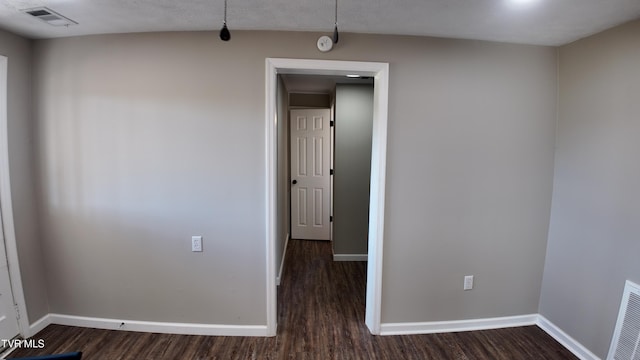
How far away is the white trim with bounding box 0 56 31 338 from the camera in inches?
72.9

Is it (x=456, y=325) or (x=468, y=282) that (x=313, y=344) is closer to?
(x=456, y=325)

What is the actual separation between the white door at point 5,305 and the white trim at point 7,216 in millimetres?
20

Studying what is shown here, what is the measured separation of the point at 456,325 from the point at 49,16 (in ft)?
12.1

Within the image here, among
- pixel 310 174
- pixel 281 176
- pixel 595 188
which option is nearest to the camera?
pixel 595 188

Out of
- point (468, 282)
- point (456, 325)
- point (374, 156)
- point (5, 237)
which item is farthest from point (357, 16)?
point (5, 237)

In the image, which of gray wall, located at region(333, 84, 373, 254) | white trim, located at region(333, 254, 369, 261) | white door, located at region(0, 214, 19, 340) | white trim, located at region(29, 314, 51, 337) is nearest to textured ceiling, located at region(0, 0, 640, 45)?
→ gray wall, located at region(333, 84, 373, 254)

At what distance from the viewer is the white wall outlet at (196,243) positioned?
2031 millimetres

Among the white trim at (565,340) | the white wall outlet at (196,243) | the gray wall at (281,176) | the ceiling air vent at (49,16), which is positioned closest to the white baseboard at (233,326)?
the white trim at (565,340)

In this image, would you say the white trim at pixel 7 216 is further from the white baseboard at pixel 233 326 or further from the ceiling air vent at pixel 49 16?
the ceiling air vent at pixel 49 16

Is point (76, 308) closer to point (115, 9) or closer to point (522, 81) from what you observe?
point (115, 9)

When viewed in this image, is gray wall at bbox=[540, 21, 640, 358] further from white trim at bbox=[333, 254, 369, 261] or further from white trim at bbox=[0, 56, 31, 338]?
white trim at bbox=[0, 56, 31, 338]

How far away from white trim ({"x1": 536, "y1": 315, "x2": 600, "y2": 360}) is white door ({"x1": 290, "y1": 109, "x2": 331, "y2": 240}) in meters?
2.76

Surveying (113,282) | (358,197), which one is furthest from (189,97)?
(358,197)

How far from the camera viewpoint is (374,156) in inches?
81.3
